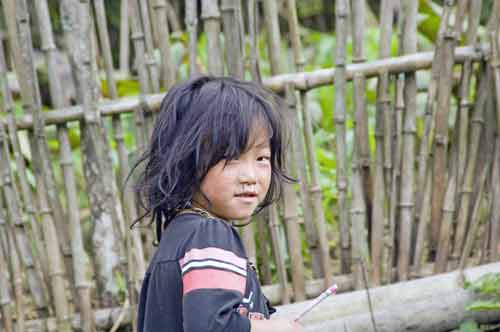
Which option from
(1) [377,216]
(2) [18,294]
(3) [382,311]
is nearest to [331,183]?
(1) [377,216]

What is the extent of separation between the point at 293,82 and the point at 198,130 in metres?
1.19

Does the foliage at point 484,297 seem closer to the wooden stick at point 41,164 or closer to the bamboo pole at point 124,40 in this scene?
the wooden stick at point 41,164

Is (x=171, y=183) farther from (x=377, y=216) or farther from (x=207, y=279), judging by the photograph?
(x=377, y=216)

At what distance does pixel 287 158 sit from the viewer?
2.58m

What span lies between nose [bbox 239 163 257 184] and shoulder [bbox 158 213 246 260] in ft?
0.29

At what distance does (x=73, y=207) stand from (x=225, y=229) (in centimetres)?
133

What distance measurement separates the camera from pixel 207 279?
130cm

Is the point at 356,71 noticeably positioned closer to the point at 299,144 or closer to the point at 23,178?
the point at 299,144

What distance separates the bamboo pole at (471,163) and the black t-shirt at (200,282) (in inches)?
55.5

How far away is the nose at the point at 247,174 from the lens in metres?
1.42

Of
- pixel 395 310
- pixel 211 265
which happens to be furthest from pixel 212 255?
pixel 395 310

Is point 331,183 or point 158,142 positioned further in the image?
point 331,183

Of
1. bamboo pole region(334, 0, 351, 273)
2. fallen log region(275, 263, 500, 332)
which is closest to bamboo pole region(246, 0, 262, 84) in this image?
bamboo pole region(334, 0, 351, 273)

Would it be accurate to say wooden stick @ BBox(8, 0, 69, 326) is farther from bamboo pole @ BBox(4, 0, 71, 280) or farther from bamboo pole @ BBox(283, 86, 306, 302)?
bamboo pole @ BBox(283, 86, 306, 302)
